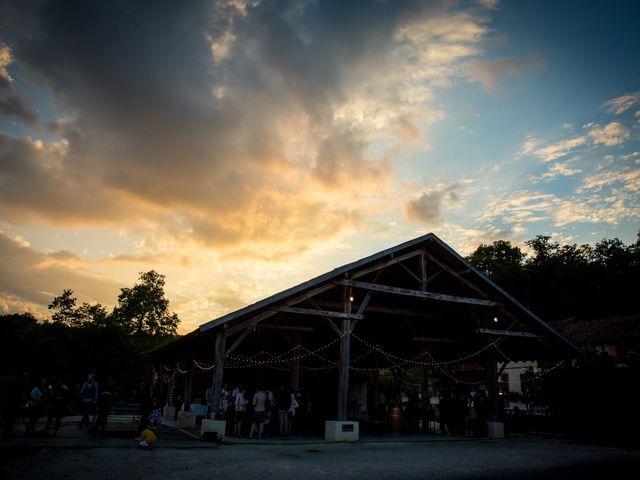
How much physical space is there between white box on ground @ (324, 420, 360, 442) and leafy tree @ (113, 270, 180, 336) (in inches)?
1681

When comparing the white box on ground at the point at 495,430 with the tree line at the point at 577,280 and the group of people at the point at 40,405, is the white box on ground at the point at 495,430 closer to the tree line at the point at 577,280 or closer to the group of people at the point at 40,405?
the group of people at the point at 40,405

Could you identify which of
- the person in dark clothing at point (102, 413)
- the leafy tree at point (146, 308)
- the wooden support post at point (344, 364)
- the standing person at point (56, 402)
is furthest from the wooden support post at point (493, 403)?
the leafy tree at point (146, 308)

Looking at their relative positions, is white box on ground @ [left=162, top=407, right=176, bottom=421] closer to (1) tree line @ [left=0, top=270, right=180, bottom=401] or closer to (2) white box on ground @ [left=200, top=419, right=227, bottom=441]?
(1) tree line @ [left=0, top=270, right=180, bottom=401]

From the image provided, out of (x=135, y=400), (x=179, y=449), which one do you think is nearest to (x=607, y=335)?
(x=179, y=449)

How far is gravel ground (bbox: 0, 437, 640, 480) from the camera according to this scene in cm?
741

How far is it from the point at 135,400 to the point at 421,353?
26.8 meters

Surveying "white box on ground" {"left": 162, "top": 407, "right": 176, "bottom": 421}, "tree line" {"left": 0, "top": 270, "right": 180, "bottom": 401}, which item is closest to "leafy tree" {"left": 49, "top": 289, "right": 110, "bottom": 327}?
"tree line" {"left": 0, "top": 270, "right": 180, "bottom": 401}

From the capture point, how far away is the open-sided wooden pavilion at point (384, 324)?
13.3 metres

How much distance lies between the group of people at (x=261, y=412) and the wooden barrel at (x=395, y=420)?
480 cm

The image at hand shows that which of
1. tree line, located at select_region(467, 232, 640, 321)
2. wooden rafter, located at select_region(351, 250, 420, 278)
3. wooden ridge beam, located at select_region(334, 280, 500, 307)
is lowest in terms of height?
wooden ridge beam, located at select_region(334, 280, 500, 307)

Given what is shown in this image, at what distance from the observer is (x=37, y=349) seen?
33.9 meters

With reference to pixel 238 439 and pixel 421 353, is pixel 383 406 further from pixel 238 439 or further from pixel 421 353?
pixel 238 439

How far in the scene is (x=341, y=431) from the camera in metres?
13.1

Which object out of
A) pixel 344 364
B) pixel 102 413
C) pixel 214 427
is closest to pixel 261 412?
pixel 214 427
